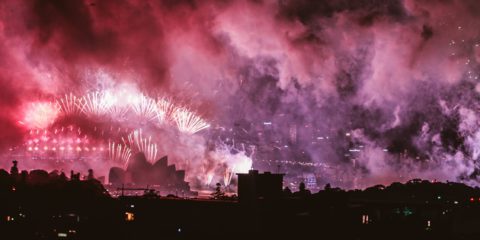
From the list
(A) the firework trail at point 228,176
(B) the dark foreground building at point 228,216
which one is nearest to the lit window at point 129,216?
(B) the dark foreground building at point 228,216

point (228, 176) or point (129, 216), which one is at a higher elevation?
point (228, 176)

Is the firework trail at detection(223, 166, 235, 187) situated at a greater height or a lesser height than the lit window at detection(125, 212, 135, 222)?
greater

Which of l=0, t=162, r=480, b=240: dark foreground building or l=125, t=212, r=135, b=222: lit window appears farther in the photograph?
l=125, t=212, r=135, b=222: lit window

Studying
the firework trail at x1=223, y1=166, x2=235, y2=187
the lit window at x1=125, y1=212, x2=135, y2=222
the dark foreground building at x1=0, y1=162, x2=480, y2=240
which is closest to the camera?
the dark foreground building at x1=0, y1=162, x2=480, y2=240

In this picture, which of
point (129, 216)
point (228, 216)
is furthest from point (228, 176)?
point (228, 216)

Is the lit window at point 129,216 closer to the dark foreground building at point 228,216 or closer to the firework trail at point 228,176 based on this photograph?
the dark foreground building at point 228,216

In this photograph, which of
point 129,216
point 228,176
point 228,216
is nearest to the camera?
point 228,216

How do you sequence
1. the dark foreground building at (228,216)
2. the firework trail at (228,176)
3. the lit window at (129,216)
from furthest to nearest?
the firework trail at (228,176), the lit window at (129,216), the dark foreground building at (228,216)

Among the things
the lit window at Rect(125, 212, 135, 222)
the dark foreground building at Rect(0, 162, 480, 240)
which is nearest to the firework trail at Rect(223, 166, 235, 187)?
the dark foreground building at Rect(0, 162, 480, 240)

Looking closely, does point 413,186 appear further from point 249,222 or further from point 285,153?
point 285,153

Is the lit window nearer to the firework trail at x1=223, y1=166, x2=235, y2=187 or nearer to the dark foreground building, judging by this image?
the dark foreground building

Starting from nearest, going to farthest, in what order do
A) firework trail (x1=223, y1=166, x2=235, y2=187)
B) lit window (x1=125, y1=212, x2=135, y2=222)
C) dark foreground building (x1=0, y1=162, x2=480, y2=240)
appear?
dark foreground building (x1=0, y1=162, x2=480, y2=240) < lit window (x1=125, y1=212, x2=135, y2=222) < firework trail (x1=223, y1=166, x2=235, y2=187)

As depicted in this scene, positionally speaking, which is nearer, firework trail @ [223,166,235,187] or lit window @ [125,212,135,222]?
lit window @ [125,212,135,222]

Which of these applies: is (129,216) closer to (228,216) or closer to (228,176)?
(228,216)
